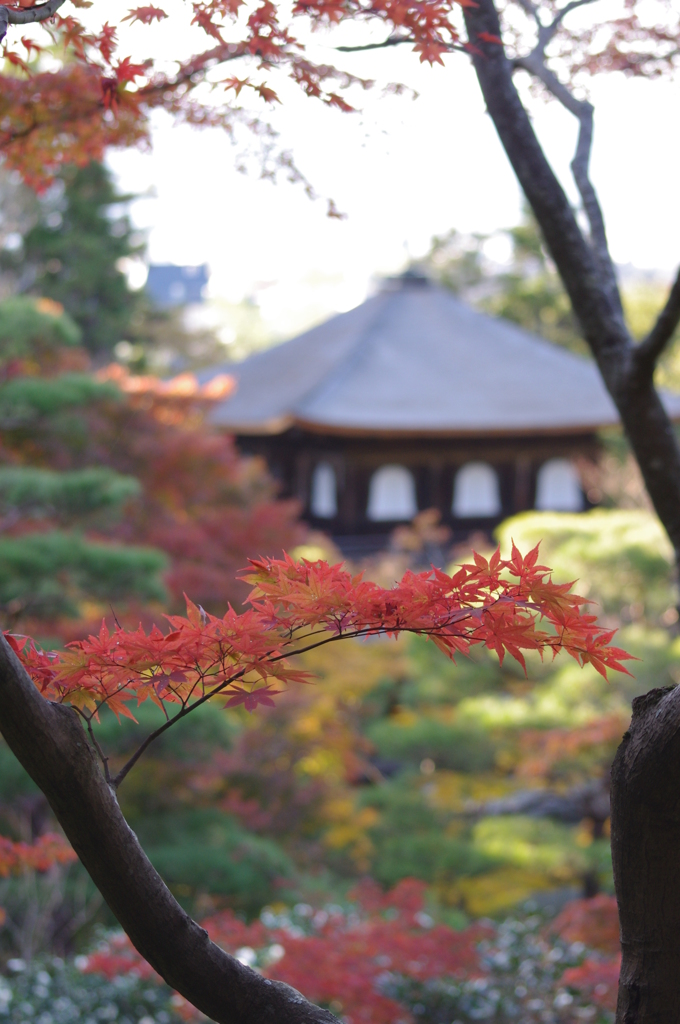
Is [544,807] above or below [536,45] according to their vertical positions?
below

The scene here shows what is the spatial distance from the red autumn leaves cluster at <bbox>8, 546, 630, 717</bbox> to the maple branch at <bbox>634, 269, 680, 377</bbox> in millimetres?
1188

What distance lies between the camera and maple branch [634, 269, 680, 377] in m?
2.31

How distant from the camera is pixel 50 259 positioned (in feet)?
52.5

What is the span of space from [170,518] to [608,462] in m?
8.67

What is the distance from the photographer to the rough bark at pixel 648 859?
1295 millimetres

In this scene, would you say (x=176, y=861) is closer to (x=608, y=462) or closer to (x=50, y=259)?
(x=608, y=462)

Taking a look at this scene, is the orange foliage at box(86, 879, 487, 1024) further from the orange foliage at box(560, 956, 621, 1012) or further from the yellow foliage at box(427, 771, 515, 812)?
the yellow foliage at box(427, 771, 515, 812)

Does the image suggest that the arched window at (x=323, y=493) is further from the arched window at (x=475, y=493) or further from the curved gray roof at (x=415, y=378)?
the arched window at (x=475, y=493)

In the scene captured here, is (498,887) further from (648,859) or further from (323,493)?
(323,493)

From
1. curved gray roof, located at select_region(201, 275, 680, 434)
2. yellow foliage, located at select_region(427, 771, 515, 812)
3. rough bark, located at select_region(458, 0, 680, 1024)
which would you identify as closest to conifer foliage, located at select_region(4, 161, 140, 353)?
curved gray roof, located at select_region(201, 275, 680, 434)

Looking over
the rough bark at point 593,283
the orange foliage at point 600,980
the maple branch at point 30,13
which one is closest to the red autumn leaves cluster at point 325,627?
the maple branch at point 30,13

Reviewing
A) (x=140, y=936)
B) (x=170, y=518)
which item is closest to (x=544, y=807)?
(x=170, y=518)

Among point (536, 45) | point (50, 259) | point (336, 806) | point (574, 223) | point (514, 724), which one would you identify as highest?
point (50, 259)

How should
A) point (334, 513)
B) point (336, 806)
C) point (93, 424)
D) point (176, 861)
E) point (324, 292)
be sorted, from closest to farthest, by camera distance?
1. point (176, 861)
2. point (93, 424)
3. point (336, 806)
4. point (334, 513)
5. point (324, 292)
